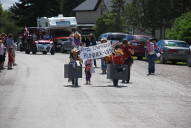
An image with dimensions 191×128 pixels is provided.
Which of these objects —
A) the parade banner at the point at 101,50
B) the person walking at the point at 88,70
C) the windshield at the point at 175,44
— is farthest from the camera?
the windshield at the point at 175,44

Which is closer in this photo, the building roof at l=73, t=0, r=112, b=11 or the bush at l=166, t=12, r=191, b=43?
the bush at l=166, t=12, r=191, b=43

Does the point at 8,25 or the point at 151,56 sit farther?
the point at 8,25

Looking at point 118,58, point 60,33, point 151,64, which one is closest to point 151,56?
point 151,64

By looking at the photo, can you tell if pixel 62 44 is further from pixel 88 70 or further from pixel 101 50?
pixel 88 70

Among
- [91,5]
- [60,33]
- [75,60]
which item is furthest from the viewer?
[91,5]

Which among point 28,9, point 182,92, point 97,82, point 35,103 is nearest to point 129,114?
point 35,103

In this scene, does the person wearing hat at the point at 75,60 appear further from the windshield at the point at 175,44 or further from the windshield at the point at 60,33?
the windshield at the point at 60,33

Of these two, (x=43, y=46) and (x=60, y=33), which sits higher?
(x=60, y=33)

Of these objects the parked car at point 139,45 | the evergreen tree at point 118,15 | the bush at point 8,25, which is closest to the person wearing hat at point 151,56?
the parked car at point 139,45

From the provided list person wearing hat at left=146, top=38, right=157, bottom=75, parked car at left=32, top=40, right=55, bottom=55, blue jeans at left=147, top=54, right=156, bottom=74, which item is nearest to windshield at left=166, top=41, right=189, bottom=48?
person wearing hat at left=146, top=38, right=157, bottom=75

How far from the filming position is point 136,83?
23234 mm

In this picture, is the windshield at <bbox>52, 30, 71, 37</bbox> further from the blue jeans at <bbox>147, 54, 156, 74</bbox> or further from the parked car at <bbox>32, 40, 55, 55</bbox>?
the blue jeans at <bbox>147, 54, 156, 74</bbox>

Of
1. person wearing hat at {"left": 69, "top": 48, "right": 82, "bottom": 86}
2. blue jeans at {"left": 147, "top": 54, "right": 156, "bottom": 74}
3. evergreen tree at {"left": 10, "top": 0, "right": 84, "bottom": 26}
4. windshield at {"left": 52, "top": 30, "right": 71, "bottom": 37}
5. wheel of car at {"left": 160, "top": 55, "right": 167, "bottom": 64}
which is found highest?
evergreen tree at {"left": 10, "top": 0, "right": 84, "bottom": 26}

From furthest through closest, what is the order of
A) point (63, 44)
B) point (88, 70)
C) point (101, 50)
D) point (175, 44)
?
point (63, 44) → point (175, 44) → point (101, 50) → point (88, 70)
